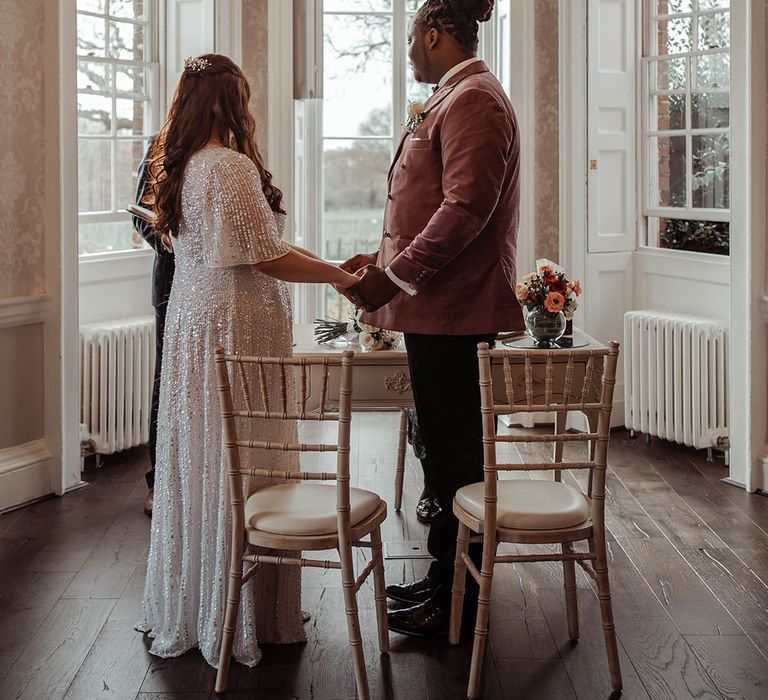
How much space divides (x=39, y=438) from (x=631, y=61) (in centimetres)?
376

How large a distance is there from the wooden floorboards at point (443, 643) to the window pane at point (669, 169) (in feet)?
6.49

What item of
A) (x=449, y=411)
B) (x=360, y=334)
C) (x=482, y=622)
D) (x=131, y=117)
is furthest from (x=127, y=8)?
(x=482, y=622)

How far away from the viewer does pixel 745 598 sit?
3.46 m

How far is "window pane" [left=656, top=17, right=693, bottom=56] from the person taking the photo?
19.1ft

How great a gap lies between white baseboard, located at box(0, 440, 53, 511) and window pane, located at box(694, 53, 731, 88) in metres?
3.84

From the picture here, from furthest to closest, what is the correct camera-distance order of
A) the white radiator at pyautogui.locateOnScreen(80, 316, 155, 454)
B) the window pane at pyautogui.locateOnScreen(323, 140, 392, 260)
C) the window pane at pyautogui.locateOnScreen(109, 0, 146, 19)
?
the window pane at pyautogui.locateOnScreen(323, 140, 392, 260)
the window pane at pyautogui.locateOnScreen(109, 0, 146, 19)
the white radiator at pyautogui.locateOnScreen(80, 316, 155, 454)

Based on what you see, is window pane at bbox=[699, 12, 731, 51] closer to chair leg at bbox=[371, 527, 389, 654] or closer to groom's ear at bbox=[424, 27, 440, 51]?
groom's ear at bbox=[424, 27, 440, 51]

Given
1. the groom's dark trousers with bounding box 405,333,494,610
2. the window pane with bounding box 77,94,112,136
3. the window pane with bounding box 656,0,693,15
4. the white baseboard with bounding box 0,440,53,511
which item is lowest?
the white baseboard with bounding box 0,440,53,511

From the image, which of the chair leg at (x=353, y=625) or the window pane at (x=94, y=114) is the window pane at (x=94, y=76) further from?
the chair leg at (x=353, y=625)

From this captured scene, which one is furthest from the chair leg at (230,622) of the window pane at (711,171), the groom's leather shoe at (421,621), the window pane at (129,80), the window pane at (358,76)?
the window pane at (358,76)

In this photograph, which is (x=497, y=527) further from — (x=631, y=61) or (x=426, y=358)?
(x=631, y=61)

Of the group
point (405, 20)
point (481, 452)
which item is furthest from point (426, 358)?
point (405, 20)

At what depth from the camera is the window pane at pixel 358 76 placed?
22.4 ft

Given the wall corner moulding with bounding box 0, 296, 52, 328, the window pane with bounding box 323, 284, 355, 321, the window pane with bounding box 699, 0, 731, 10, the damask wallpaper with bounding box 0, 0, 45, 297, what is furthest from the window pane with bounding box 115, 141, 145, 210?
the window pane with bounding box 699, 0, 731, 10
